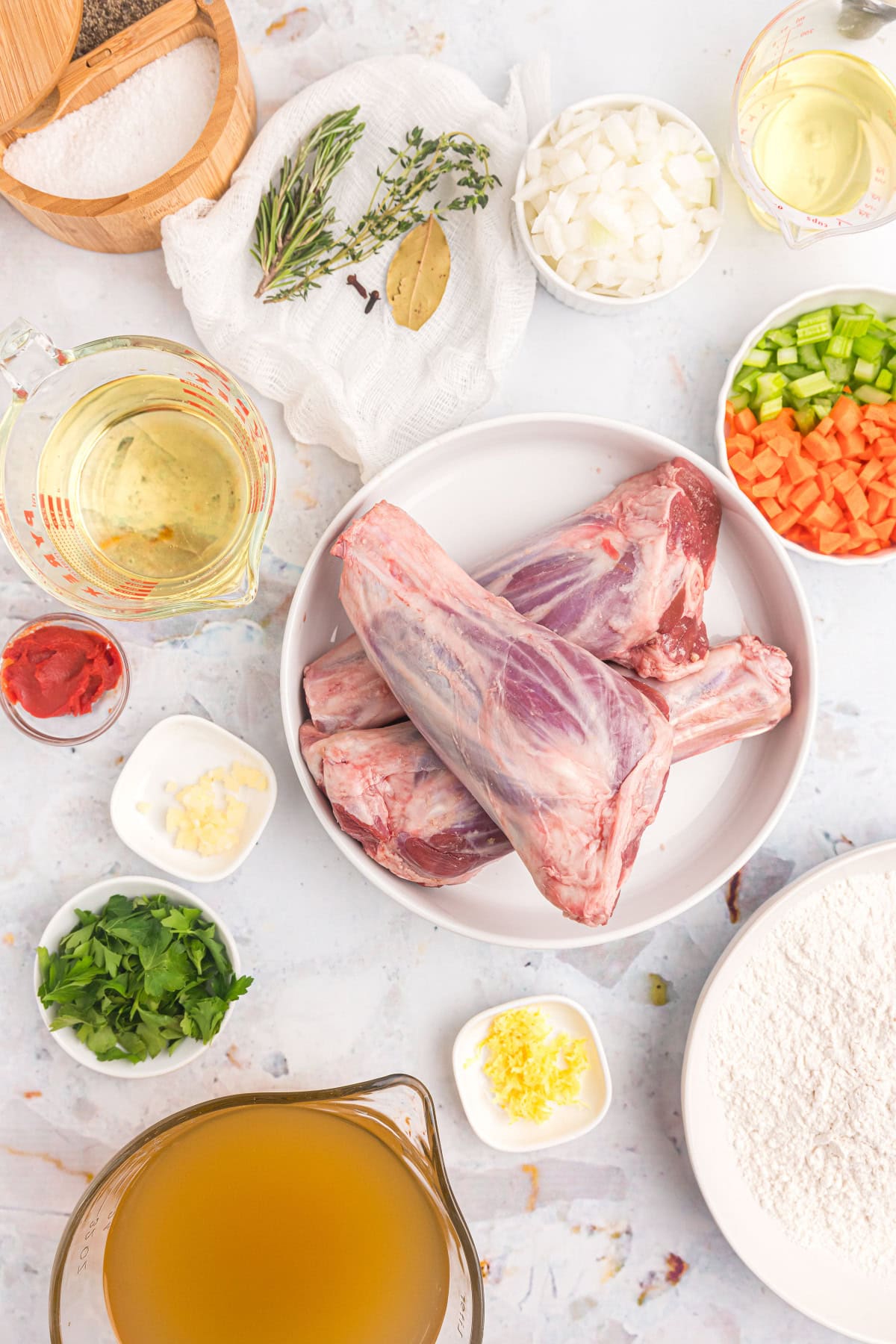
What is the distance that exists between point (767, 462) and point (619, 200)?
446mm

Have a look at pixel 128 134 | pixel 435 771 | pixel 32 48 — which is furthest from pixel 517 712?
pixel 32 48

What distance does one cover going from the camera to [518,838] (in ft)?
4.01

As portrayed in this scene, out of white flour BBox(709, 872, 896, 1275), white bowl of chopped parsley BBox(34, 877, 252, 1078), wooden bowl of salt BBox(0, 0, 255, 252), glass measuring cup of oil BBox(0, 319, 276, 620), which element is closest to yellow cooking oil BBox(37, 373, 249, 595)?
glass measuring cup of oil BBox(0, 319, 276, 620)

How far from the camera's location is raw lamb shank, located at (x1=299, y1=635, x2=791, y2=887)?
129cm

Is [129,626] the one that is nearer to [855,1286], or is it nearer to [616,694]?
[616,694]

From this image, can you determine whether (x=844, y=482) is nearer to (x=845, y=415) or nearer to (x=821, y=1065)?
(x=845, y=415)

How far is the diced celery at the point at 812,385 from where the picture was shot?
1.45 m

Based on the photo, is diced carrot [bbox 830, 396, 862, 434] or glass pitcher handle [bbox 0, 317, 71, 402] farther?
diced carrot [bbox 830, 396, 862, 434]

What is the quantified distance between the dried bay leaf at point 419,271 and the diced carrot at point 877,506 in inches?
29.5

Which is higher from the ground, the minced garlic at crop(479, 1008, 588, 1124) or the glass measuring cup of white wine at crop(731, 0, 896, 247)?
the glass measuring cup of white wine at crop(731, 0, 896, 247)

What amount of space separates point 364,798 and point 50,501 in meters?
0.61

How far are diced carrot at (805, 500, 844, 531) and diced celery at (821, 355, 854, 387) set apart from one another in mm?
201

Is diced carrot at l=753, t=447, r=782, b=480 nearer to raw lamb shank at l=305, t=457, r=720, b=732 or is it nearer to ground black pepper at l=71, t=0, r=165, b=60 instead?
raw lamb shank at l=305, t=457, r=720, b=732

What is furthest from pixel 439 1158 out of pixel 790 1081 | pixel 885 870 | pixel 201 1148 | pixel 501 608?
pixel 885 870
